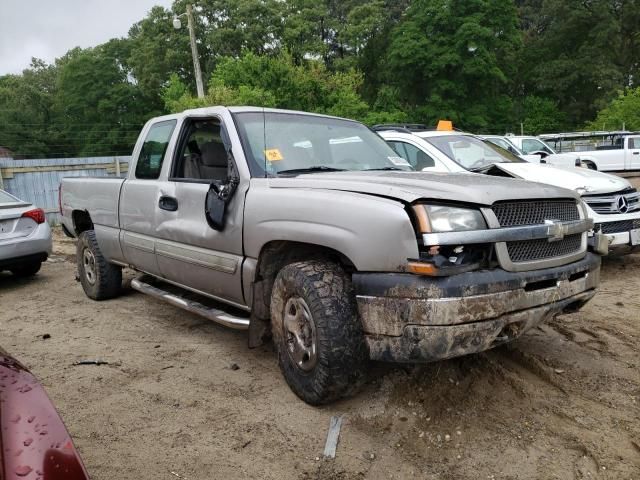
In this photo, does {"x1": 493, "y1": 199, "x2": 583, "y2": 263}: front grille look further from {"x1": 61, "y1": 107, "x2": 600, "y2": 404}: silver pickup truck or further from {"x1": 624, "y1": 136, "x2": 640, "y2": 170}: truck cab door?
{"x1": 624, "y1": 136, "x2": 640, "y2": 170}: truck cab door

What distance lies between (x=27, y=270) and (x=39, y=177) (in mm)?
8995

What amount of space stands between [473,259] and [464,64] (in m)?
35.0

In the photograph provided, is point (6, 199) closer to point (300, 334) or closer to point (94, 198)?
point (94, 198)

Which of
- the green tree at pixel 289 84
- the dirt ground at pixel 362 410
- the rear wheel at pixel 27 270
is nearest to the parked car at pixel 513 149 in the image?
the dirt ground at pixel 362 410

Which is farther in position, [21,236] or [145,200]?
[21,236]

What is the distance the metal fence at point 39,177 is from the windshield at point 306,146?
12199 millimetres

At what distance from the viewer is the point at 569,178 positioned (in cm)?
640

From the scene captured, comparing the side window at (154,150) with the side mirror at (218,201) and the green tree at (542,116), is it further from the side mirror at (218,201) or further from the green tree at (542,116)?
the green tree at (542,116)

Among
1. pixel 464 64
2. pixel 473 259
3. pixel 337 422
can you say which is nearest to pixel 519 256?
pixel 473 259

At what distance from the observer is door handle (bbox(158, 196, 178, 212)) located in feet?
14.0

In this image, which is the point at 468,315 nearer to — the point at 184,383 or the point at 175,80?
the point at 184,383

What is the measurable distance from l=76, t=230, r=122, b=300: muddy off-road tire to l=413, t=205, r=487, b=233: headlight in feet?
13.6

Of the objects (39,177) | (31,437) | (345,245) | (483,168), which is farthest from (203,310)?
(39,177)

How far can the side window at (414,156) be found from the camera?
22.1 ft
